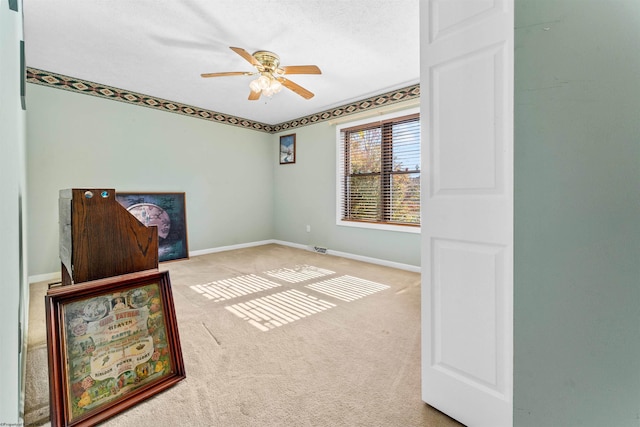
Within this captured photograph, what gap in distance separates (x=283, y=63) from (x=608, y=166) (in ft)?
9.53

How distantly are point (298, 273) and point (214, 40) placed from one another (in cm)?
264

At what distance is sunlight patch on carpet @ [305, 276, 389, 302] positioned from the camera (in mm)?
2807

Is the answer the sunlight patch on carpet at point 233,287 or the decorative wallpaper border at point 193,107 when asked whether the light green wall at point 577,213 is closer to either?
the sunlight patch on carpet at point 233,287

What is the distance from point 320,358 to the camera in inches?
67.3

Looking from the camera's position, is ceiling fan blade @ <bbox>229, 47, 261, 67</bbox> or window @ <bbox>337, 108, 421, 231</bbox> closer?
ceiling fan blade @ <bbox>229, 47, 261, 67</bbox>

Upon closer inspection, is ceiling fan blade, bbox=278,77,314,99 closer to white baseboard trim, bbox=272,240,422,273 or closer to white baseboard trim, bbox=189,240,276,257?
white baseboard trim, bbox=272,240,422,273

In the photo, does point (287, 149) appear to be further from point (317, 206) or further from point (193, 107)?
point (193, 107)

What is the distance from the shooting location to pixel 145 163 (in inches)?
157

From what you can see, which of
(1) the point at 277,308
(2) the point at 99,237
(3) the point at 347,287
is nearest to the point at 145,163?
(1) the point at 277,308

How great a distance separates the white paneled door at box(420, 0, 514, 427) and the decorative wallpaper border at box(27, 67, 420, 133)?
8.41 feet

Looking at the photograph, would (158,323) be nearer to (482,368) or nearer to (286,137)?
(482,368)

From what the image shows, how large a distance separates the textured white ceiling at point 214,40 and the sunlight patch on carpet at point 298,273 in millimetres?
2402

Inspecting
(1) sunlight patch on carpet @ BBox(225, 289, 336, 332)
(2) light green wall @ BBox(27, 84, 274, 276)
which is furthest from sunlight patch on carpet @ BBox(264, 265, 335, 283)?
(2) light green wall @ BBox(27, 84, 274, 276)

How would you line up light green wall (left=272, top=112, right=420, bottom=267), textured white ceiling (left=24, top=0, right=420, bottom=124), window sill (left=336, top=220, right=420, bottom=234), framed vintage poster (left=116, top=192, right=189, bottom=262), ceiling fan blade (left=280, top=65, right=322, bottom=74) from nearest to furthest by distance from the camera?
textured white ceiling (left=24, top=0, right=420, bottom=124), ceiling fan blade (left=280, top=65, right=322, bottom=74), window sill (left=336, top=220, right=420, bottom=234), framed vintage poster (left=116, top=192, right=189, bottom=262), light green wall (left=272, top=112, right=420, bottom=267)
